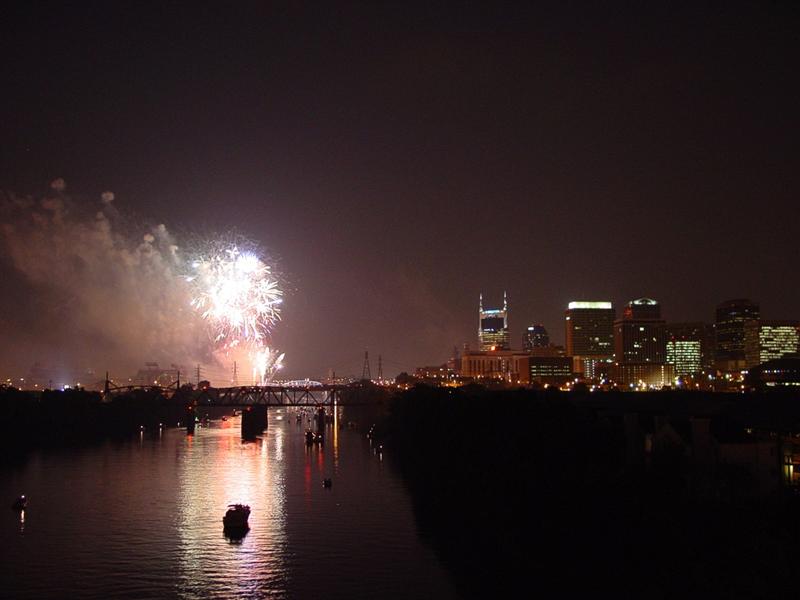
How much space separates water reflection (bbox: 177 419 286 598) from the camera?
26.7m

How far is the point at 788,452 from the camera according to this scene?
101 feet

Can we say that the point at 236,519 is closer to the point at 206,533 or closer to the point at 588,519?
the point at 206,533

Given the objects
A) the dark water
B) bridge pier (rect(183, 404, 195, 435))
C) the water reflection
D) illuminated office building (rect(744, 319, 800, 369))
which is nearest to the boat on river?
the water reflection

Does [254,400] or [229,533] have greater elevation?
[254,400]

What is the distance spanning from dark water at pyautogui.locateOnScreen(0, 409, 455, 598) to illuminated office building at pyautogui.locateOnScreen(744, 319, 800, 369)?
465 feet

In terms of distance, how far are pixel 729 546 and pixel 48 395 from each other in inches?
3116

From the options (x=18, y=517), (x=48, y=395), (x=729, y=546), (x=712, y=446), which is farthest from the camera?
(x=48, y=395)

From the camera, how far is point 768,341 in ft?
597

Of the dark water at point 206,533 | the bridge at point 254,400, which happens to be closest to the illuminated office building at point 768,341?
the bridge at point 254,400

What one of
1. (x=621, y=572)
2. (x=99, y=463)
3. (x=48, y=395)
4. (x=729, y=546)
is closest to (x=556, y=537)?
(x=621, y=572)

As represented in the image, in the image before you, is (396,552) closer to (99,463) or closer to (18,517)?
(18,517)

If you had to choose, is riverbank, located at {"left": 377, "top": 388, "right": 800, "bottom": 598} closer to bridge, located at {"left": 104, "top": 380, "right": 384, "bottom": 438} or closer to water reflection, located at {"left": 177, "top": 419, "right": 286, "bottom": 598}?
water reflection, located at {"left": 177, "top": 419, "right": 286, "bottom": 598}

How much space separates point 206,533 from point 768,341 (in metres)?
169

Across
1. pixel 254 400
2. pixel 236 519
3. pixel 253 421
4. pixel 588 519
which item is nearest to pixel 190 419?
pixel 253 421
